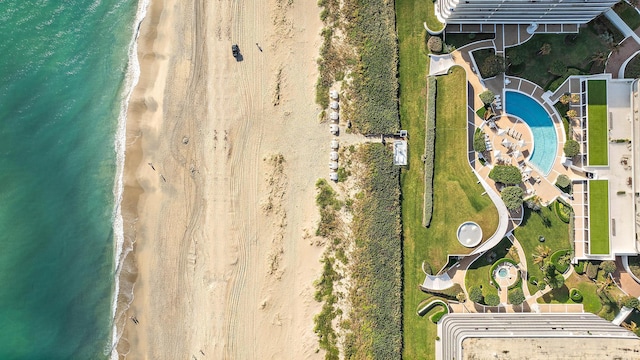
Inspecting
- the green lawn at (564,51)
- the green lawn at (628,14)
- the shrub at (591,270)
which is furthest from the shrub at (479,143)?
the green lawn at (628,14)

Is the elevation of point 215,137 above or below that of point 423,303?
above

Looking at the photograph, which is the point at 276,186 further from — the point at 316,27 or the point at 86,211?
the point at 86,211

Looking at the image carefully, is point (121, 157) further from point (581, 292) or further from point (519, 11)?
point (581, 292)

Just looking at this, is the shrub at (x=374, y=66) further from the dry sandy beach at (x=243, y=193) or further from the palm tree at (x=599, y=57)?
the palm tree at (x=599, y=57)

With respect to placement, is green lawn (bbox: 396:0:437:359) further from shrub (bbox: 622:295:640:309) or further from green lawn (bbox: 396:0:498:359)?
shrub (bbox: 622:295:640:309)

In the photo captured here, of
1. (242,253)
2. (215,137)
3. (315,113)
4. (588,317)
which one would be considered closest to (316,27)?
(315,113)

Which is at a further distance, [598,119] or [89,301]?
[89,301]

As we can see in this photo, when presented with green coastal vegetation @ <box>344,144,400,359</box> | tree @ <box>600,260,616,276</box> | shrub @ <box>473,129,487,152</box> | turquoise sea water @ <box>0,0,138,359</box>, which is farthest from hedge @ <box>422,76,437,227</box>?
turquoise sea water @ <box>0,0,138,359</box>
